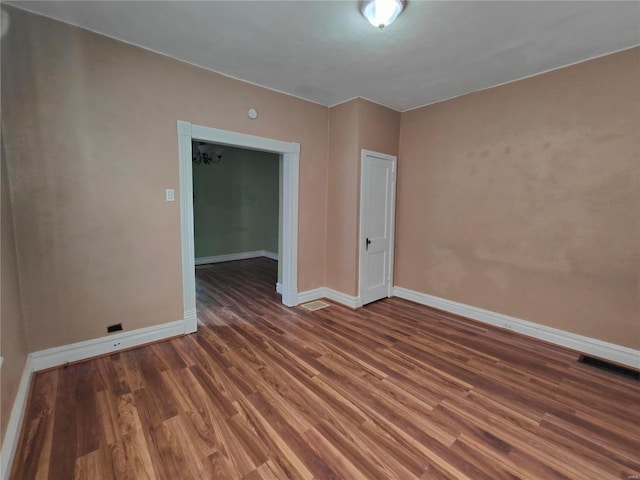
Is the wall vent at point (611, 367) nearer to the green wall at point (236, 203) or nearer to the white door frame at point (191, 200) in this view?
the white door frame at point (191, 200)

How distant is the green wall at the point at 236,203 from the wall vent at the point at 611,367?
5886 millimetres

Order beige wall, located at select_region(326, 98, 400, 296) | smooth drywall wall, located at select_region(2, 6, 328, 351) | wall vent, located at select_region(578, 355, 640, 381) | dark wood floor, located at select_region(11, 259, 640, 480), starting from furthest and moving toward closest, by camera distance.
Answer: beige wall, located at select_region(326, 98, 400, 296) < wall vent, located at select_region(578, 355, 640, 381) < smooth drywall wall, located at select_region(2, 6, 328, 351) < dark wood floor, located at select_region(11, 259, 640, 480)

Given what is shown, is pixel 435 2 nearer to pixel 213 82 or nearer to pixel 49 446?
pixel 213 82

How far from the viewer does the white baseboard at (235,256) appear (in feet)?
21.9

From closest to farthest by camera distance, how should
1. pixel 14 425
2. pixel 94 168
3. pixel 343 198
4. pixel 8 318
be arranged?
pixel 14 425
pixel 8 318
pixel 94 168
pixel 343 198

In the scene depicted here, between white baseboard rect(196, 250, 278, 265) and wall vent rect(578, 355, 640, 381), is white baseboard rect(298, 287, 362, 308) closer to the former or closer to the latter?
wall vent rect(578, 355, 640, 381)

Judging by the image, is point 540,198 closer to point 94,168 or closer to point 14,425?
point 94,168

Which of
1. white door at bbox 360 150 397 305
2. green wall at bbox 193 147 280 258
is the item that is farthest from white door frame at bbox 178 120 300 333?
green wall at bbox 193 147 280 258

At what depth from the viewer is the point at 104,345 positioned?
2605mm

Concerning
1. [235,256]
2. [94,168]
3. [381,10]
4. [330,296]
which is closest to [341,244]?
[330,296]

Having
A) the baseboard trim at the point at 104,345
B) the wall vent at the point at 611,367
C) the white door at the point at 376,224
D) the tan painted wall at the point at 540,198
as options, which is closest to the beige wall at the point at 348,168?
the white door at the point at 376,224

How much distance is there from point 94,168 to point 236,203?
4.67 meters

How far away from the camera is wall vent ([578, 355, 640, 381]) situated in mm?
2465

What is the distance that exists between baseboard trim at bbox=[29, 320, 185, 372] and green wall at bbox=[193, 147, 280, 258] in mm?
3877
